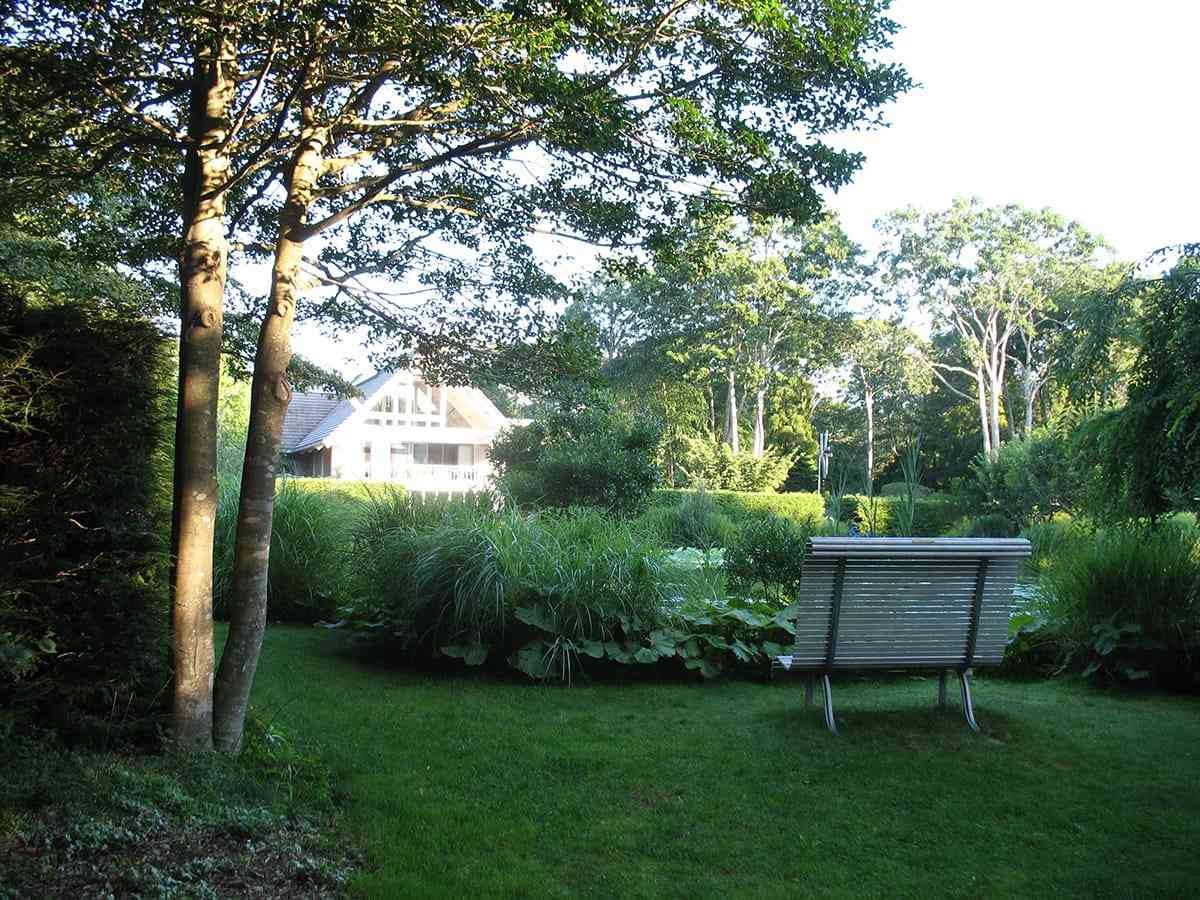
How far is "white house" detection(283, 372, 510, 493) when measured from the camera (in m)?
35.4

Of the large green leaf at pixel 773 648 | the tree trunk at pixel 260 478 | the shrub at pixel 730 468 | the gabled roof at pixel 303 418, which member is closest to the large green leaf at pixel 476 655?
the large green leaf at pixel 773 648

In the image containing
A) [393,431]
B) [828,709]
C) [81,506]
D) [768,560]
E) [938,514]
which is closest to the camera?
[81,506]

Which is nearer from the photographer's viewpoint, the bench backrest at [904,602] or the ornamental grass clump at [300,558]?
the bench backrest at [904,602]

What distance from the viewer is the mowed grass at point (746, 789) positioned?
3.17 m

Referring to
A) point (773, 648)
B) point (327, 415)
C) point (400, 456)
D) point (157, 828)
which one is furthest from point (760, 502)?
point (157, 828)

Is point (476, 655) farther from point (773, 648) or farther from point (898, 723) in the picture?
point (898, 723)

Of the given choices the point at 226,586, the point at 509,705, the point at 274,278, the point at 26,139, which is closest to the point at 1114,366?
the point at 509,705

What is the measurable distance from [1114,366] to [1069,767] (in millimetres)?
2802

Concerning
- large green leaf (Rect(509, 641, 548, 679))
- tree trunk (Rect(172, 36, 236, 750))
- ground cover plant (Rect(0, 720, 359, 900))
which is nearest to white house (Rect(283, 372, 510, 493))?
large green leaf (Rect(509, 641, 548, 679))

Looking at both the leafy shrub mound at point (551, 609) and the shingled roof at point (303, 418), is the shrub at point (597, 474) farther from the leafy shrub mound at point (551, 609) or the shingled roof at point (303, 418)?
the shingled roof at point (303, 418)

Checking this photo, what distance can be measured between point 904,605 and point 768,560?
5.42 meters

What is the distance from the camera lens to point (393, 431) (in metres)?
38.5

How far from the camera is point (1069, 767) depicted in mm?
Result: 4371

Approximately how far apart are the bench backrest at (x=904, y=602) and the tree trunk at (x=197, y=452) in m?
2.67
